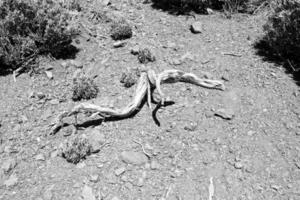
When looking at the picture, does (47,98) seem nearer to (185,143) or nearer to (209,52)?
(185,143)

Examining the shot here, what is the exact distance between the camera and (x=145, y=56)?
6.49 m

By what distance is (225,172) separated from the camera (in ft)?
15.3

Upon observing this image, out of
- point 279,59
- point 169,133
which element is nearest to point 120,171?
point 169,133

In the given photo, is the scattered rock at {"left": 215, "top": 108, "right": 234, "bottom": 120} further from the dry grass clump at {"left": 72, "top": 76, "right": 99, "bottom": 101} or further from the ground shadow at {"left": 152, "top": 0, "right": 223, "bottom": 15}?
the ground shadow at {"left": 152, "top": 0, "right": 223, "bottom": 15}

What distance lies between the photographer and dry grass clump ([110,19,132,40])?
280 inches

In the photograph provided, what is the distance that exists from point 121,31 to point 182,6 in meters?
1.88

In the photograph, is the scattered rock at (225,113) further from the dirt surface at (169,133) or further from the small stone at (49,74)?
the small stone at (49,74)

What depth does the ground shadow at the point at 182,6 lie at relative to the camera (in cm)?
812

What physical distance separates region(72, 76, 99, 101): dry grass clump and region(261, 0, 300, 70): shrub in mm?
3419

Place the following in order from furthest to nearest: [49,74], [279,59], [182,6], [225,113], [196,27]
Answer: [182,6] → [196,27] → [279,59] → [49,74] → [225,113]

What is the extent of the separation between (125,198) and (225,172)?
135 cm

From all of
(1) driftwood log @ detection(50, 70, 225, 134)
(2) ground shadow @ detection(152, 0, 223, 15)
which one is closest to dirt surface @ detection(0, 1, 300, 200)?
(1) driftwood log @ detection(50, 70, 225, 134)

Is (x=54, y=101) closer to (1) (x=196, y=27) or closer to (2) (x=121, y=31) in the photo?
(2) (x=121, y=31)

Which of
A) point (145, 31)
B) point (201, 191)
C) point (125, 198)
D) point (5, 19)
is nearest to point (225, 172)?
point (201, 191)
